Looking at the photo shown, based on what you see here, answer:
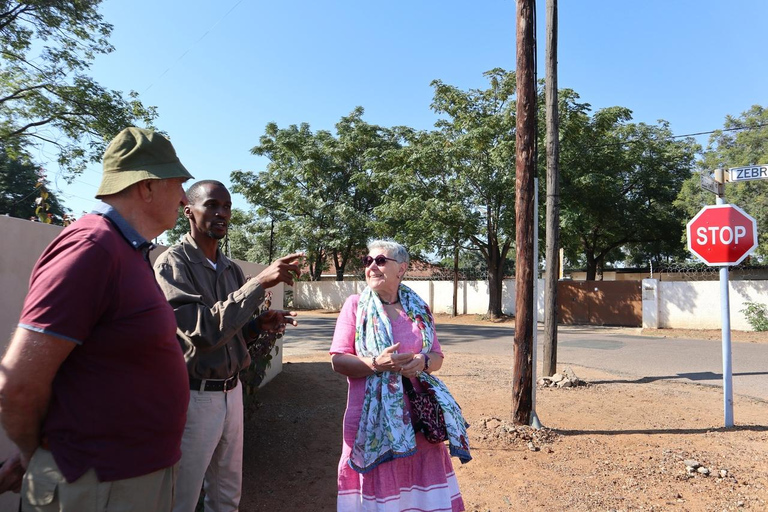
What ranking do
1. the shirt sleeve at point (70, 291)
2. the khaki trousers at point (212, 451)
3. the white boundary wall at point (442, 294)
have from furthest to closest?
the white boundary wall at point (442, 294) → the khaki trousers at point (212, 451) → the shirt sleeve at point (70, 291)

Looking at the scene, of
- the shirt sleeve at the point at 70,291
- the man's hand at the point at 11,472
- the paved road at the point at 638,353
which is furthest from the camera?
the paved road at the point at 638,353

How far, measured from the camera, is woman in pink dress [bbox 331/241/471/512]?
2.50m

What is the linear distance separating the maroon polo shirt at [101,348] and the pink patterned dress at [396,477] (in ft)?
4.07

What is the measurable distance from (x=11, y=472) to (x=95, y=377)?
40 centimetres

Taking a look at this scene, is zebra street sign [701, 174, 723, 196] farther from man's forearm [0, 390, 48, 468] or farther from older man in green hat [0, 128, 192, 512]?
man's forearm [0, 390, 48, 468]

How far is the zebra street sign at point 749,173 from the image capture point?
17.5ft

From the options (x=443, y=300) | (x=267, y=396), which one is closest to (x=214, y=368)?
(x=267, y=396)

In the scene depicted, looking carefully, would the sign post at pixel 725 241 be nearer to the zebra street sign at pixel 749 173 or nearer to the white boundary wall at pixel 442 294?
the zebra street sign at pixel 749 173

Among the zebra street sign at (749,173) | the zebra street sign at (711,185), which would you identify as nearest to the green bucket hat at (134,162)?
the zebra street sign at (711,185)

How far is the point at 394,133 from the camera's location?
28328mm

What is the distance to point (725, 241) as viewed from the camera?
5199 mm

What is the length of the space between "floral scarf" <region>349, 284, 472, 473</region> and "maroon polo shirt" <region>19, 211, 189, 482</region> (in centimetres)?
121

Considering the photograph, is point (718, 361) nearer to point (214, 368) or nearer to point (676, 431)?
point (676, 431)

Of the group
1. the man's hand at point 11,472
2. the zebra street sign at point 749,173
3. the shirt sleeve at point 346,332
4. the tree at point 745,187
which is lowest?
the man's hand at point 11,472
